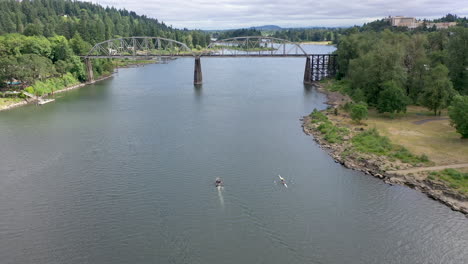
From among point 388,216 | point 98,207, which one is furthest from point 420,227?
point 98,207

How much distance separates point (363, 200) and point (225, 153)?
1235cm

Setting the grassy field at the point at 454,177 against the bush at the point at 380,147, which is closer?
the grassy field at the point at 454,177

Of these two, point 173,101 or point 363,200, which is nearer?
point 363,200

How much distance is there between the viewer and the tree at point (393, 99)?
4072cm

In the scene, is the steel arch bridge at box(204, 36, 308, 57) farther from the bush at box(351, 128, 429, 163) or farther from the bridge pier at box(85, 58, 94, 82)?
the bush at box(351, 128, 429, 163)

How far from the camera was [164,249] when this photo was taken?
19031mm

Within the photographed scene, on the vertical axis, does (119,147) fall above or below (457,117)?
below

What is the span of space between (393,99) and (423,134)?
6.65m

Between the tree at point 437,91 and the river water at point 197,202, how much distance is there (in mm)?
15010

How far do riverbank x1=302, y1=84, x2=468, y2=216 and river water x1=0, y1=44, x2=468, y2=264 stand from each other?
93cm

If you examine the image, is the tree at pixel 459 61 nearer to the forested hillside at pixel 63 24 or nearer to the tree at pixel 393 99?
the tree at pixel 393 99

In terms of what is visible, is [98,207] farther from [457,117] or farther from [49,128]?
[457,117]

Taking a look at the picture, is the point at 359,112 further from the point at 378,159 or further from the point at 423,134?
the point at 378,159

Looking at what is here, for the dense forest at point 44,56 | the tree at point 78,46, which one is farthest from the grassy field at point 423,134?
the tree at point 78,46
